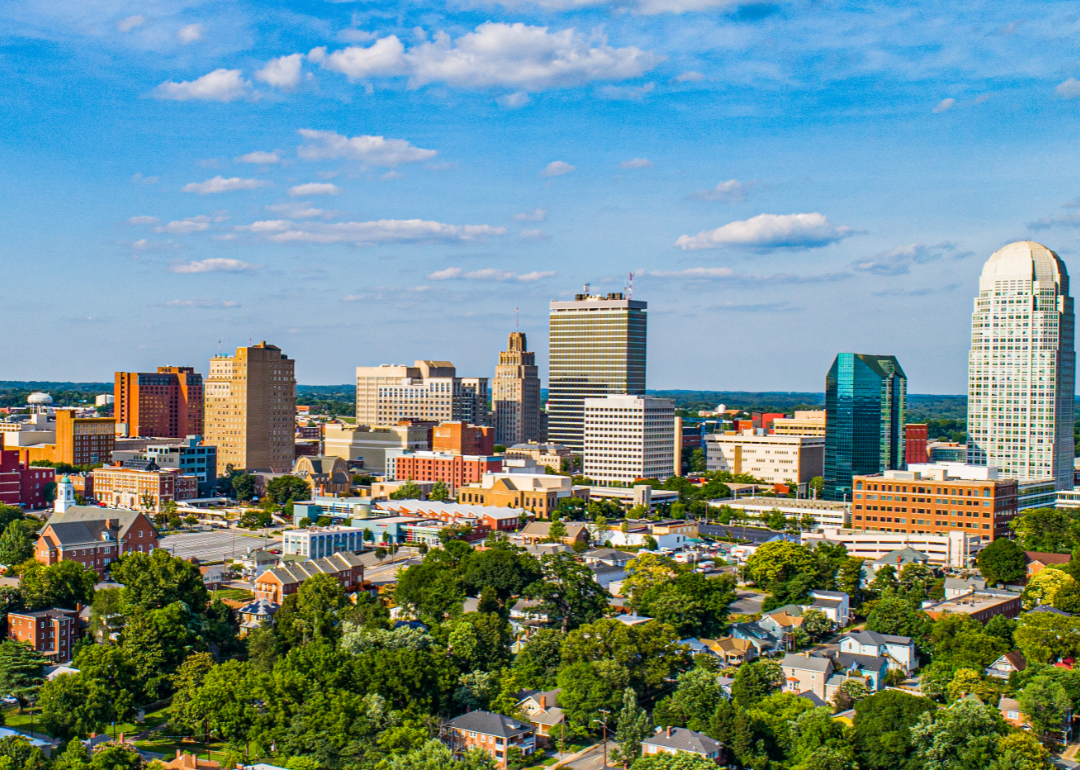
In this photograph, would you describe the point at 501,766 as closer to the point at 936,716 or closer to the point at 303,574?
the point at 936,716

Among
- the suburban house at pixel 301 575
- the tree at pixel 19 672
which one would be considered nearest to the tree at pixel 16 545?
the suburban house at pixel 301 575

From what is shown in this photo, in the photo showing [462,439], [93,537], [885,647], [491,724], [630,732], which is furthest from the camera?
[462,439]

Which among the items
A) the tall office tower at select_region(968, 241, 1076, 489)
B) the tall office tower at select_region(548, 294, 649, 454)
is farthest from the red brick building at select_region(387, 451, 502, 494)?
the tall office tower at select_region(968, 241, 1076, 489)

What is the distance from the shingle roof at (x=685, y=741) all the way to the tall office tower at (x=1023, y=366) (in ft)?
298

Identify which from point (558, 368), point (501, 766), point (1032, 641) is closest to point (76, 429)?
point (558, 368)

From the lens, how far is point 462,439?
140 meters

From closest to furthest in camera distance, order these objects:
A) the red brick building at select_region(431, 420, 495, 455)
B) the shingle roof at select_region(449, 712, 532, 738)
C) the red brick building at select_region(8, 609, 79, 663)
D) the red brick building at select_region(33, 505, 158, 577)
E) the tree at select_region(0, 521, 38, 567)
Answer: the shingle roof at select_region(449, 712, 532, 738) → the red brick building at select_region(8, 609, 79, 663) → the red brick building at select_region(33, 505, 158, 577) → the tree at select_region(0, 521, 38, 567) → the red brick building at select_region(431, 420, 495, 455)

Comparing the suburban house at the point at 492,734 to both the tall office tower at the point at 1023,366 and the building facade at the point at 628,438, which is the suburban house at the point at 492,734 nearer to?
the building facade at the point at 628,438

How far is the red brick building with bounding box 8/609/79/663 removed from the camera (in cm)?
5712

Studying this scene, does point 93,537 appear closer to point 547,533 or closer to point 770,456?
point 547,533

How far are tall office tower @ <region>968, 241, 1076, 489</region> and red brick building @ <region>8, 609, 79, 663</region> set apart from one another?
331 feet

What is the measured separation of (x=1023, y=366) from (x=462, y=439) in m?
66.6

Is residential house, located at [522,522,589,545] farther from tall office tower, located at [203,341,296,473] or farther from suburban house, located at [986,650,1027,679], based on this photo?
tall office tower, located at [203,341,296,473]

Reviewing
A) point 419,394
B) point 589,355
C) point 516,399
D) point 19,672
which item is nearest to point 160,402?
point 419,394
